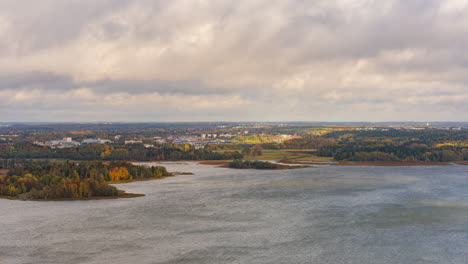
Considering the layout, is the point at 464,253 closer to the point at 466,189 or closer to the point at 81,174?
the point at 466,189

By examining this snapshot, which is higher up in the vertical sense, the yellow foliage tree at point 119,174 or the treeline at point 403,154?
the treeline at point 403,154

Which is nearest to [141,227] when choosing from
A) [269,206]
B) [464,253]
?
[269,206]

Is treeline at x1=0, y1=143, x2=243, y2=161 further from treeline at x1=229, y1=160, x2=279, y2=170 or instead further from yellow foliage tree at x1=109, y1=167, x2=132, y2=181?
yellow foliage tree at x1=109, y1=167, x2=132, y2=181

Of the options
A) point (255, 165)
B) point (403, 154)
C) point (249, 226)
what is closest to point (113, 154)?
point (255, 165)

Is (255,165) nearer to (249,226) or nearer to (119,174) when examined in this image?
(119,174)

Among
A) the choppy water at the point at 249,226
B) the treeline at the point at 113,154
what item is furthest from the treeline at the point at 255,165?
the choppy water at the point at 249,226

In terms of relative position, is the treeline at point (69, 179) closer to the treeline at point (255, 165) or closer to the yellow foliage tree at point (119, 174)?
the yellow foliage tree at point (119, 174)

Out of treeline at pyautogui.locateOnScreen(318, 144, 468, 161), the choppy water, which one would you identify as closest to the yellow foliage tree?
the choppy water

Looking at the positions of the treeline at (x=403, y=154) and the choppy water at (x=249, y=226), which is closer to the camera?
the choppy water at (x=249, y=226)
